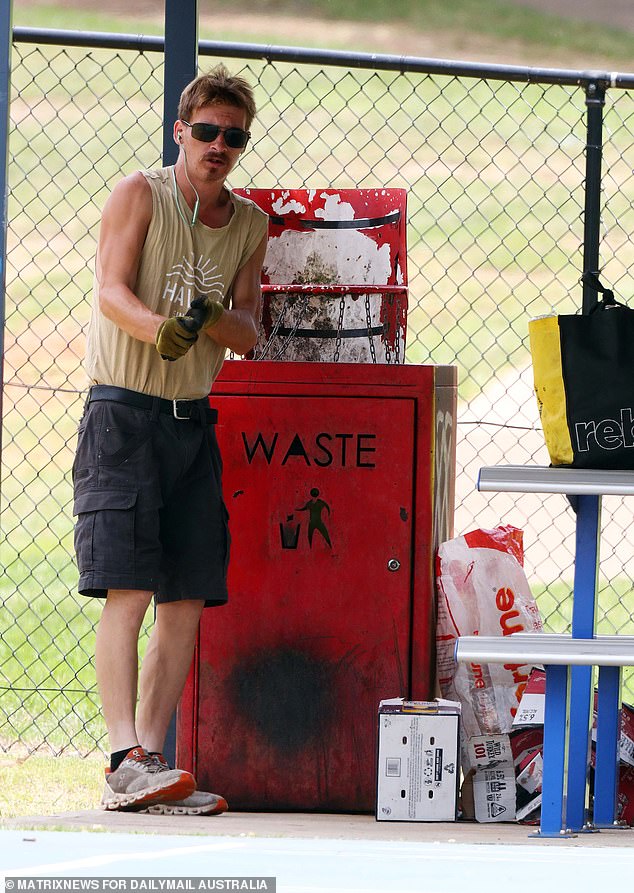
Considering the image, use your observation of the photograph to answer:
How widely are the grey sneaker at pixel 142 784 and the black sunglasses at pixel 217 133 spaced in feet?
5.15

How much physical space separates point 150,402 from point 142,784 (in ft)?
3.13

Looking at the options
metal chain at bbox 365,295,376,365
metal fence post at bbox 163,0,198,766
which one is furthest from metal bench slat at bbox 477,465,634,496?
metal fence post at bbox 163,0,198,766

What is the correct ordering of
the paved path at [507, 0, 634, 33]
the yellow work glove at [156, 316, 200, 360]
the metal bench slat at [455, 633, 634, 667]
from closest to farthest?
1. the metal bench slat at [455, 633, 634, 667]
2. the yellow work glove at [156, 316, 200, 360]
3. the paved path at [507, 0, 634, 33]

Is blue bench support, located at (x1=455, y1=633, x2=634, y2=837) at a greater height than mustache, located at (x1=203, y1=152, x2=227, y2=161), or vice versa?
mustache, located at (x1=203, y1=152, x2=227, y2=161)

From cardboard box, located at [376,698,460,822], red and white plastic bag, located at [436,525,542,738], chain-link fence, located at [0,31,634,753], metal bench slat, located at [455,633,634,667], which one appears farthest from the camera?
chain-link fence, located at [0,31,634,753]

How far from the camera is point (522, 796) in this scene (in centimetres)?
348

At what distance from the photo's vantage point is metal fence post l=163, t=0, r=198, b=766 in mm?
3719

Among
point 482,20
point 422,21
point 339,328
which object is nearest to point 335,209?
point 339,328

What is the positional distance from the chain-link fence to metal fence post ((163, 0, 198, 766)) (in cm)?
54

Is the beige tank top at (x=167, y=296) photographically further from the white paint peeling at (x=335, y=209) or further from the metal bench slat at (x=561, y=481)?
the metal bench slat at (x=561, y=481)

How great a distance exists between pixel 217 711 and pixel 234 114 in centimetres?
164

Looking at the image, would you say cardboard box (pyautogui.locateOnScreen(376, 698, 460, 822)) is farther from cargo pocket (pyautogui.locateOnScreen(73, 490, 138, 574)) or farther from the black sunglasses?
the black sunglasses

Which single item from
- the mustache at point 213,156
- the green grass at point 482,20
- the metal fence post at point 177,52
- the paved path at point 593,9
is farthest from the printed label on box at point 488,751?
the paved path at point 593,9

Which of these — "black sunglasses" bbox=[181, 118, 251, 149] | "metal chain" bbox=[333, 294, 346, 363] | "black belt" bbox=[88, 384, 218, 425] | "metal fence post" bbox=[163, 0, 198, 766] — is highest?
"metal fence post" bbox=[163, 0, 198, 766]
